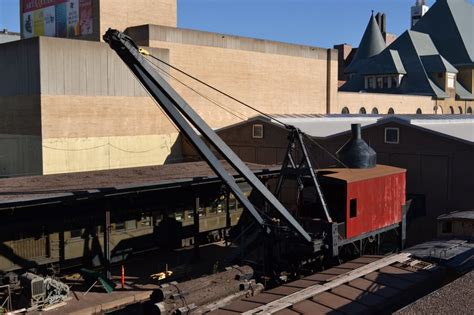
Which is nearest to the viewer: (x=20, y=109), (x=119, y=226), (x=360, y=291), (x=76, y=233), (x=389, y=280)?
(x=360, y=291)

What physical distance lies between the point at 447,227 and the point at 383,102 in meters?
45.7

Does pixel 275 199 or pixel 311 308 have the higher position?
pixel 275 199

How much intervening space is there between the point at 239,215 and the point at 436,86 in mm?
52526

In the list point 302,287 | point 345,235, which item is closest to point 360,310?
point 302,287

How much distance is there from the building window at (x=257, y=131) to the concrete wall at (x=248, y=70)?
10.1 m

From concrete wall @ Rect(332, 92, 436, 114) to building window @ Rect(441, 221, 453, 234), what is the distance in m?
38.2

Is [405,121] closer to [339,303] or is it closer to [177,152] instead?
[339,303]

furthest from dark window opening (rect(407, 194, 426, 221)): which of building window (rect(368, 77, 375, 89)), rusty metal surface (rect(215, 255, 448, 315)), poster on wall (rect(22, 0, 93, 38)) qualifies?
building window (rect(368, 77, 375, 89))

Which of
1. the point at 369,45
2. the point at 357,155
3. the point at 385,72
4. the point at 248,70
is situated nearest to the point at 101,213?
the point at 357,155

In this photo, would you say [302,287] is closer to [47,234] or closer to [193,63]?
[47,234]

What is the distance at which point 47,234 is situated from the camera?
18.3 meters

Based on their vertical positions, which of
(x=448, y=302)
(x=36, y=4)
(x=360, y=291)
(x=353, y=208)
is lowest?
(x=360, y=291)

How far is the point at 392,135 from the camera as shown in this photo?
85.6 feet

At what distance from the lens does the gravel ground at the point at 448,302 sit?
372 inches
